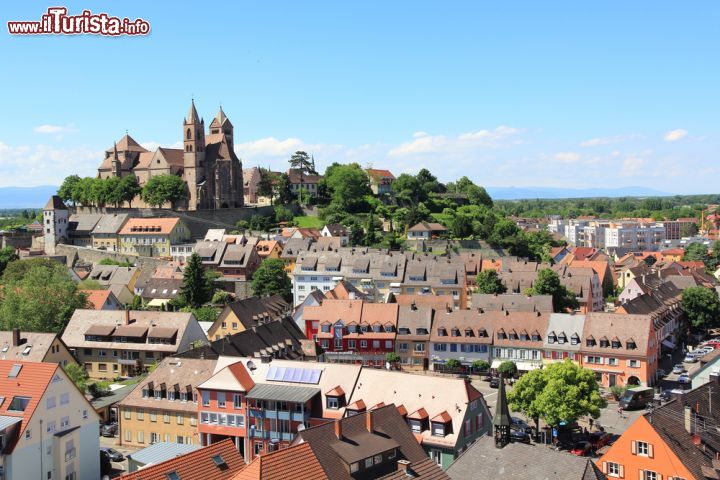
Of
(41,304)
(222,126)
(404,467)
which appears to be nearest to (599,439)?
(404,467)

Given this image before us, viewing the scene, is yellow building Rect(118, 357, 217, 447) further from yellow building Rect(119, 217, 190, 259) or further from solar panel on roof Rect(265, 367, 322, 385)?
yellow building Rect(119, 217, 190, 259)

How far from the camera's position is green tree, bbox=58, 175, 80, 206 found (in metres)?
134

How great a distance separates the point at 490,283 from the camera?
274 feet

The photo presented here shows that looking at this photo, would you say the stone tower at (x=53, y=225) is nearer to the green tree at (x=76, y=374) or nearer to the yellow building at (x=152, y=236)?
the yellow building at (x=152, y=236)

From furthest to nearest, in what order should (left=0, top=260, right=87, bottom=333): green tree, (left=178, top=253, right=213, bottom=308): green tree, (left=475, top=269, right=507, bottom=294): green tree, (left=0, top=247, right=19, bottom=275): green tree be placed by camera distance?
(left=0, top=247, right=19, bottom=275): green tree → (left=178, top=253, right=213, bottom=308): green tree → (left=475, top=269, right=507, bottom=294): green tree → (left=0, top=260, right=87, bottom=333): green tree

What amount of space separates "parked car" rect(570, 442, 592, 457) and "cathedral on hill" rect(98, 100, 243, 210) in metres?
91.9

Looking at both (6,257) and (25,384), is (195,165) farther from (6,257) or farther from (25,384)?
Result: (25,384)

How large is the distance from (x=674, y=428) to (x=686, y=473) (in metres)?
2.67

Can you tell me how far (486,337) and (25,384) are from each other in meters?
37.4

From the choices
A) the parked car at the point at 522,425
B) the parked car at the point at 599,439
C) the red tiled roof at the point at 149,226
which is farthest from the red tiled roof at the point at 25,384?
the red tiled roof at the point at 149,226

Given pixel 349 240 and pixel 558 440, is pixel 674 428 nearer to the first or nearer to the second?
pixel 558 440

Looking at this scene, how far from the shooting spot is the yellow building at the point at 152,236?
114 m

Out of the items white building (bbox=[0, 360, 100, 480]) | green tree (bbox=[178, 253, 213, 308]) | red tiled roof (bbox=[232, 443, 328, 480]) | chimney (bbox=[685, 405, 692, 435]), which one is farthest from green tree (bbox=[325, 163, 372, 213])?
red tiled roof (bbox=[232, 443, 328, 480])

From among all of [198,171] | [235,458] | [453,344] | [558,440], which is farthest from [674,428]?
[198,171]
